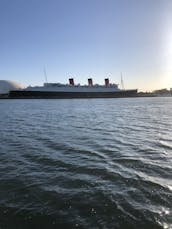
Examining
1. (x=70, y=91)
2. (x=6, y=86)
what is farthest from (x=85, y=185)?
(x=6, y=86)

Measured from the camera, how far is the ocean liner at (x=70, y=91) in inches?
5364

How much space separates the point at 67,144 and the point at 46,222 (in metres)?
9.23

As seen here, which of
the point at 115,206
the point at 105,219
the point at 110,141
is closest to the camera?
the point at 105,219

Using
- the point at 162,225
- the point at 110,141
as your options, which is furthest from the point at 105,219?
the point at 110,141

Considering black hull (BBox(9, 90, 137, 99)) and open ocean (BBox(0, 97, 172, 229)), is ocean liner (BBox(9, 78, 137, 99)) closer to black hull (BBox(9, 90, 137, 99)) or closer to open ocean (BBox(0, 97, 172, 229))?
black hull (BBox(9, 90, 137, 99))

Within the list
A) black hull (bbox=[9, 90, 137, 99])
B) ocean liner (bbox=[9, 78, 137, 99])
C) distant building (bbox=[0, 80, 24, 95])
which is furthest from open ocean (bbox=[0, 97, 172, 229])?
distant building (bbox=[0, 80, 24, 95])

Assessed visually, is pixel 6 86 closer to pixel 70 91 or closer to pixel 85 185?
pixel 70 91

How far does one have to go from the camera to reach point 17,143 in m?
16.4

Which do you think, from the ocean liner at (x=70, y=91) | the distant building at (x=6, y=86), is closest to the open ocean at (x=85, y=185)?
the ocean liner at (x=70, y=91)

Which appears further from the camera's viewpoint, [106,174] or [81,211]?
[106,174]

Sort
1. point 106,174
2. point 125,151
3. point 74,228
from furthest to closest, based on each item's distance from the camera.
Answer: point 125,151 → point 106,174 → point 74,228

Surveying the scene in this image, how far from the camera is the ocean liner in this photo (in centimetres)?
13625

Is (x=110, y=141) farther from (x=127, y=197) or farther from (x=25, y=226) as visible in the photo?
(x=25, y=226)

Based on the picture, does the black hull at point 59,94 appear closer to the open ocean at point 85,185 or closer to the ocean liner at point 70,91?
the ocean liner at point 70,91
